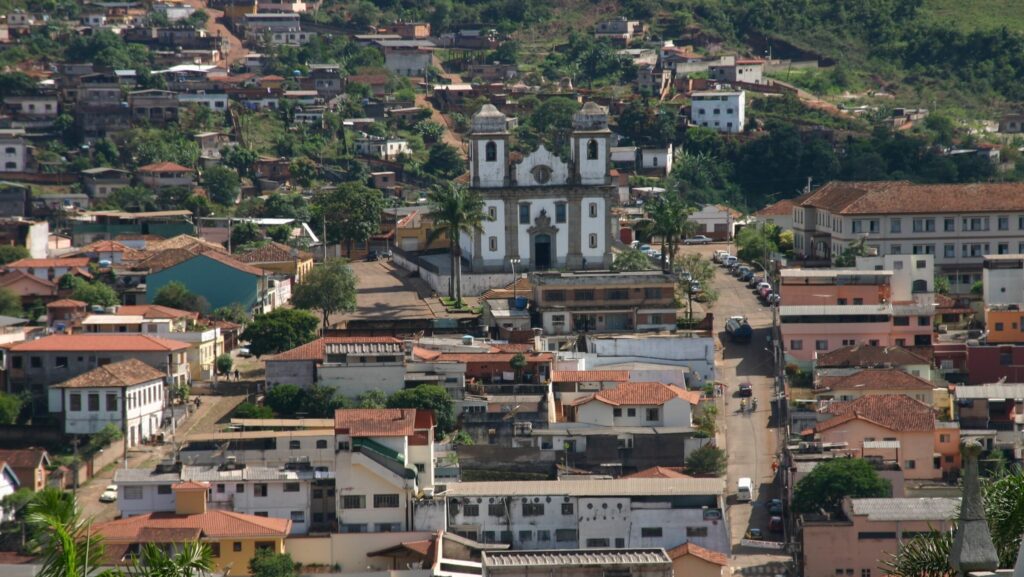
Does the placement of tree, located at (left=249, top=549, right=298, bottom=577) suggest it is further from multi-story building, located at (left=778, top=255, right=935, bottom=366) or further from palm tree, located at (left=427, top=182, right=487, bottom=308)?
palm tree, located at (left=427, top=182, right=487, bottom=308)

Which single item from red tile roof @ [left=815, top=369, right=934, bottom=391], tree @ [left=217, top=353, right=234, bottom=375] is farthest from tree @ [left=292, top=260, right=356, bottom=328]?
red tile roof @ [left=815, top=369, right=934, bottom=391]

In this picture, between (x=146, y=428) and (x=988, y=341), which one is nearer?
(x=146, y=428)

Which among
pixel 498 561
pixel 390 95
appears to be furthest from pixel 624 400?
pixel 390 95

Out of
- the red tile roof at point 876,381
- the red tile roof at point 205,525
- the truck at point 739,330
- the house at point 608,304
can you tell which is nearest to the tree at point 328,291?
the house at point 608,304

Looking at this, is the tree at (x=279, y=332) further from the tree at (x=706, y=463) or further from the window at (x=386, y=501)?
the window at (x=386, y=501)

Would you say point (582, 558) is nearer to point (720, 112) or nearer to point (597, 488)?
point (597, 488)

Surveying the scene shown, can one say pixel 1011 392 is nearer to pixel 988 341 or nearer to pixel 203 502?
pixel 988 341
